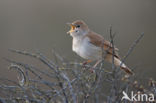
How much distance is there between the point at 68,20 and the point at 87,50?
620 centimetres

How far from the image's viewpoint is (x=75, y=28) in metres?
5.39

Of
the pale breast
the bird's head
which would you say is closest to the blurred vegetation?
the pale breast

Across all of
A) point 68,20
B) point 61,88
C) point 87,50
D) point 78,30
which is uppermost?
point 68,20

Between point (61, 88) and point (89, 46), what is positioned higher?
point (89, 46)

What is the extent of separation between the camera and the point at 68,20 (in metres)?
11.2

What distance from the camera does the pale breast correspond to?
5012mm

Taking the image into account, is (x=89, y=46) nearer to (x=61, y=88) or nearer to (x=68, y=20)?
(x=61, y=88)

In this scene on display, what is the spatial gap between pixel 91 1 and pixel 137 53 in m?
2.15

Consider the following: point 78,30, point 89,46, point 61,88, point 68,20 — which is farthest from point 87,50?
point 68,20

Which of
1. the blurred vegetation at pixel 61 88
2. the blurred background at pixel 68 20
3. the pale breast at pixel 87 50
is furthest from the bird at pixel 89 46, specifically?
the blurred background at pixel 68 20

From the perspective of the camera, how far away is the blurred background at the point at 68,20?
10.6 meters

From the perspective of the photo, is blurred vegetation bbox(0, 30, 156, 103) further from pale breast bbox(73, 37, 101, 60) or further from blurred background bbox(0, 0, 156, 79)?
blurred background bbox(0, 0, 156, 79)

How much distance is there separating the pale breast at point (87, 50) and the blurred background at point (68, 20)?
500 centimetres

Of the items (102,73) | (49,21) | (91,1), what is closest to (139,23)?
(91,1)
